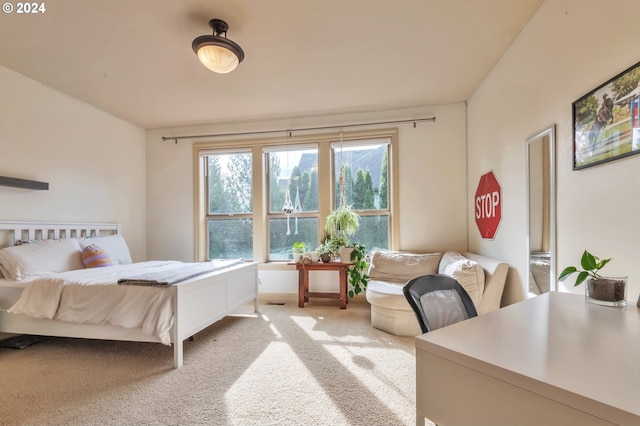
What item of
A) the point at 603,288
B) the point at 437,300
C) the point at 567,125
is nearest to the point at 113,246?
the point at 437,300

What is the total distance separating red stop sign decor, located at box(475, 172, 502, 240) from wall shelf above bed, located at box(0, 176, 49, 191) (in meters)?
4.69

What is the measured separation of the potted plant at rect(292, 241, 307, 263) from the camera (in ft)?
12.7

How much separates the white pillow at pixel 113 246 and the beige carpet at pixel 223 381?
38.5 inches

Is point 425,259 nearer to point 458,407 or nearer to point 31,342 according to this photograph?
point 458,407

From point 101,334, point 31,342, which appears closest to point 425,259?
point 101,334

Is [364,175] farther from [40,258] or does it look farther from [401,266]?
[40,258]

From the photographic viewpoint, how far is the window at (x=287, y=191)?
412 cm

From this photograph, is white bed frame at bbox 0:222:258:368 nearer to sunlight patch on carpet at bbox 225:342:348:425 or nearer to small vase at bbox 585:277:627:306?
sunlight patch on carpet at bbox 225:342:348:425

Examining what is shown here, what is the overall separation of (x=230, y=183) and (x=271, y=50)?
7.94ft

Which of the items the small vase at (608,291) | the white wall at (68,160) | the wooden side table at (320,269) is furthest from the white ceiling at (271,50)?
the wooden side table at (320,269)

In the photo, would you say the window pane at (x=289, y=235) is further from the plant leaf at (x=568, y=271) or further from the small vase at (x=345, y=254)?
the plant leaf at (x=568, y=271)

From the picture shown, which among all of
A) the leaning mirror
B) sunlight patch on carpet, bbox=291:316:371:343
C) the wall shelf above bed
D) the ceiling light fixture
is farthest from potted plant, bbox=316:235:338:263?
the wall shelf above bed

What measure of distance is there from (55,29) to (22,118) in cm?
132

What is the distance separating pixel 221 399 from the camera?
71.1 inches
